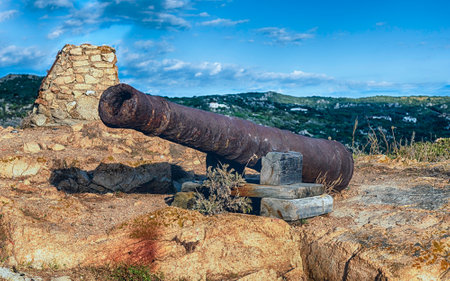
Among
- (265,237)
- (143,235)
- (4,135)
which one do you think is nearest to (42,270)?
(143,235)

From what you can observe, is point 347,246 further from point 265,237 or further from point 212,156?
Result: point 212,156

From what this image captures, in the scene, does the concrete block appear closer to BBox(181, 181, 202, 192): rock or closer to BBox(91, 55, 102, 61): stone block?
BBox(181, 181, 202, 192): rock

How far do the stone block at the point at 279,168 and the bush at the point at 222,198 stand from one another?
1.18 feet

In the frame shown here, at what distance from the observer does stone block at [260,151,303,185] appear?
18.6 feet

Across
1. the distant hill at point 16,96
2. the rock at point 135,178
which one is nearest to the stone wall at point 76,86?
the rock at point 135,178

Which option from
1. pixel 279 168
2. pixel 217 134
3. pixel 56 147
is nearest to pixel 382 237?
pixel 279 168

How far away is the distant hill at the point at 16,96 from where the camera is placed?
1606cm

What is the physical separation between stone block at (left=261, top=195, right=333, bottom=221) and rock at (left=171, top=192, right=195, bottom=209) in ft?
3.42

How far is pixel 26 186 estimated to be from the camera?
666 centimetres

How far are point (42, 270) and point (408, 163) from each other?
8.70 meters

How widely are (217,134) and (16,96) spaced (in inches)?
743

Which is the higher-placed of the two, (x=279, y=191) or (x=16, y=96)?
(x=16, y=96)

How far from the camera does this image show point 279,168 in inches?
223

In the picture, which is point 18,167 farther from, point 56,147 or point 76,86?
point 76,86
